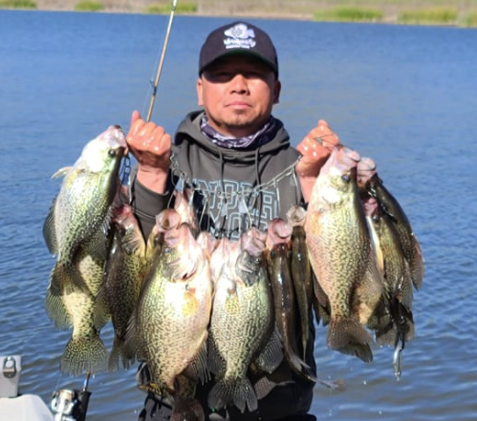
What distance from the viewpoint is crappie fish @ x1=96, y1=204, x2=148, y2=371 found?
3.65m

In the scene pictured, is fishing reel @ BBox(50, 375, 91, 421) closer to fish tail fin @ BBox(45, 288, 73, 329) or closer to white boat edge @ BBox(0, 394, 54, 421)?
white boat edge @ BBox(0, 394, 54, 421)

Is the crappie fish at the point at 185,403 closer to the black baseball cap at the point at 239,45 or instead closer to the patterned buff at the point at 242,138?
the patterned buff at the point at 242,138

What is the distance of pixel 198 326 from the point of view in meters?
3.53

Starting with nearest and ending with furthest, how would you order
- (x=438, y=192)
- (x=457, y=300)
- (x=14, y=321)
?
(x=14, y=321) < (x=457, y=300) < (x=438, y=192)

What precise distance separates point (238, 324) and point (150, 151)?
2.41ft

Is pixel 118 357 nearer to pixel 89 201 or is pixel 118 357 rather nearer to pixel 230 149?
pixel 89 201

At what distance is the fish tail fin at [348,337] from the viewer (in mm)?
3697

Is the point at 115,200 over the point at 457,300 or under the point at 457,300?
over

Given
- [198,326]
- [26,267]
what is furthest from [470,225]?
[198,326]

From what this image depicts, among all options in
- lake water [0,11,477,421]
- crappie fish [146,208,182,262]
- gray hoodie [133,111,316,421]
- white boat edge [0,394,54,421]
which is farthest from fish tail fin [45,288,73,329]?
lake water [0,11,477,421]

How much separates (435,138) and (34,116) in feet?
25.4

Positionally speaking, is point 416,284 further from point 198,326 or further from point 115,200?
point 115,200

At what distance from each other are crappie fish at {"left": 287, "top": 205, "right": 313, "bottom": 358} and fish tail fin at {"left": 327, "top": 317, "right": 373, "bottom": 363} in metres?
0.11

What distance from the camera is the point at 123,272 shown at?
364cm
